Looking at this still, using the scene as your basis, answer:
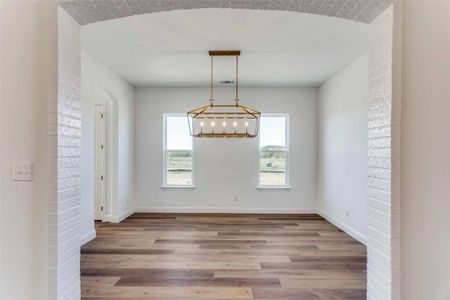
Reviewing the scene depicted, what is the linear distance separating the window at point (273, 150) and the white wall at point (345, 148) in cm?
73

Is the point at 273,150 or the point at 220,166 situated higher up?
the point at 273,150

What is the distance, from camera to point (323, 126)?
568cm

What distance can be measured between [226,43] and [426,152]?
8.49 feet

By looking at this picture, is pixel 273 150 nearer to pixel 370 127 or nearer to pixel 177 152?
pixel 177 152

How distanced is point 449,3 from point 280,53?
2403mm

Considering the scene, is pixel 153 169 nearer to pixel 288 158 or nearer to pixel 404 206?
pixel 288 158

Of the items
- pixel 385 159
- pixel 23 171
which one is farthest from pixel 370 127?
pixel 23 171

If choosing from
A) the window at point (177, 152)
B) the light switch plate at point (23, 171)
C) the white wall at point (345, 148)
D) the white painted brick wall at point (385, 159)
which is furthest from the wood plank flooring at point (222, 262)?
the light switch plate at point (23, 171)

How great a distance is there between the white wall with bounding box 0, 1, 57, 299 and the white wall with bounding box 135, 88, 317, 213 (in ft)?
13.6

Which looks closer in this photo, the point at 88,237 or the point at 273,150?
the point at 88,237

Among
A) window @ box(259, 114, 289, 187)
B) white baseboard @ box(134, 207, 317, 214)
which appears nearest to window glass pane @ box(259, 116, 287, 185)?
window @ box(259, 114, 289, 187)

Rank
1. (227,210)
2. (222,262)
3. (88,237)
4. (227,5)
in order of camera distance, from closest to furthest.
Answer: (227,5), (222,262), (88,237), (227,210)

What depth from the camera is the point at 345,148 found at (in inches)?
183

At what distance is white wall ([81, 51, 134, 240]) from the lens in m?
4.06
